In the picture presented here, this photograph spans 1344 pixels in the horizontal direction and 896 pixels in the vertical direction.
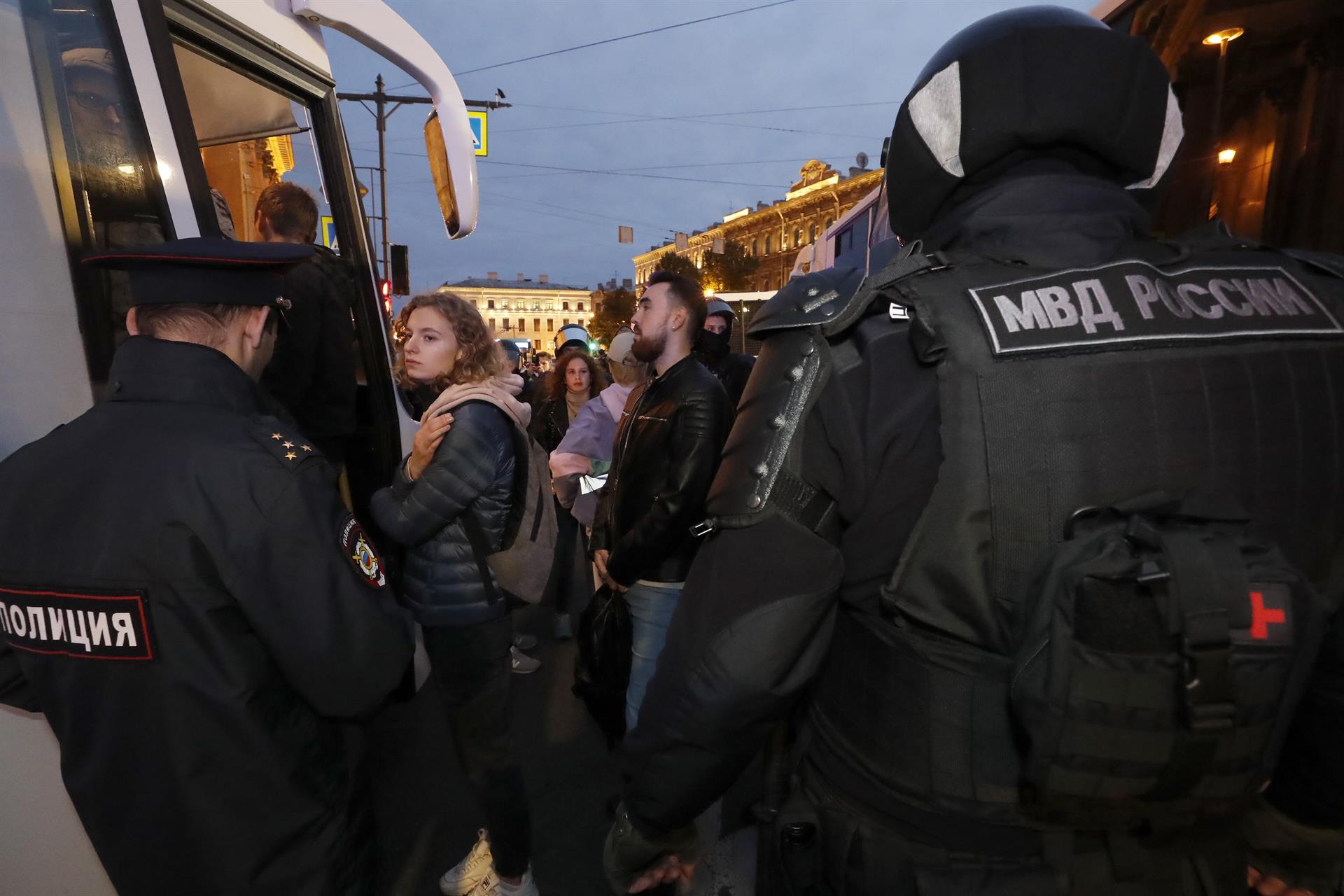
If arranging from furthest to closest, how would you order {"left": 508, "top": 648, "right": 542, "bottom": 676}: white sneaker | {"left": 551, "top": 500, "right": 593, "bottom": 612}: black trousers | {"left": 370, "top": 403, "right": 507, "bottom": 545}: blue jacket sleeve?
{"left": 551, "top": 500, "right": 593, "bottom": 612}: black trousers < {"left": 508, "top": 648, "right": 542, "bottom": 676}: white sneaker < {"left": 370, "top": 403, "right": 507, "bottom": 545}: blue jacket sleeve

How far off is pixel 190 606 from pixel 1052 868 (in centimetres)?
156

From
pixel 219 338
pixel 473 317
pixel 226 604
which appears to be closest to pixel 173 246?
pixel 219 338

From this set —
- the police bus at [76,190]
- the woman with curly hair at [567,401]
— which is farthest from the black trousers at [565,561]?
the police bus at [76,190]

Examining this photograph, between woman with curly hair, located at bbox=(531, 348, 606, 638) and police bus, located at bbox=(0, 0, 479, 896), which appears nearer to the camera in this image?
police bus, located at bbox=(0, 0, 479, 896)

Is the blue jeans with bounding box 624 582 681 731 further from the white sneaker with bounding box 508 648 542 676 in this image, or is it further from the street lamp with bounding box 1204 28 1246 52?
the street lamp with bounding box 1204 28 1246 52

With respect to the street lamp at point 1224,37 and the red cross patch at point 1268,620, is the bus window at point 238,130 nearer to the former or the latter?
the red cross patch at point 1268,620

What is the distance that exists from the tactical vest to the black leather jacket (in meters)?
1.46

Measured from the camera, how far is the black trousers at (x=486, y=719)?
2404mm

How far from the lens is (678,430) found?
269 cm

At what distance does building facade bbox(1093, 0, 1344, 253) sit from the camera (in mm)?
2617

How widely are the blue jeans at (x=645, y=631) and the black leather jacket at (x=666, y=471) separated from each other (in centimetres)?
7

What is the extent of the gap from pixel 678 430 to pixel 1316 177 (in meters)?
Answer: 2.68

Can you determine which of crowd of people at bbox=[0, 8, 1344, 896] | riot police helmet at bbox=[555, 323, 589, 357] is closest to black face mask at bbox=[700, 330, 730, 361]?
riot police helmet at bbox=[555, 323, 589, 357]

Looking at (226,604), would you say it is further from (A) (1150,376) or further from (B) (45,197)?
(A) (1150,376)
